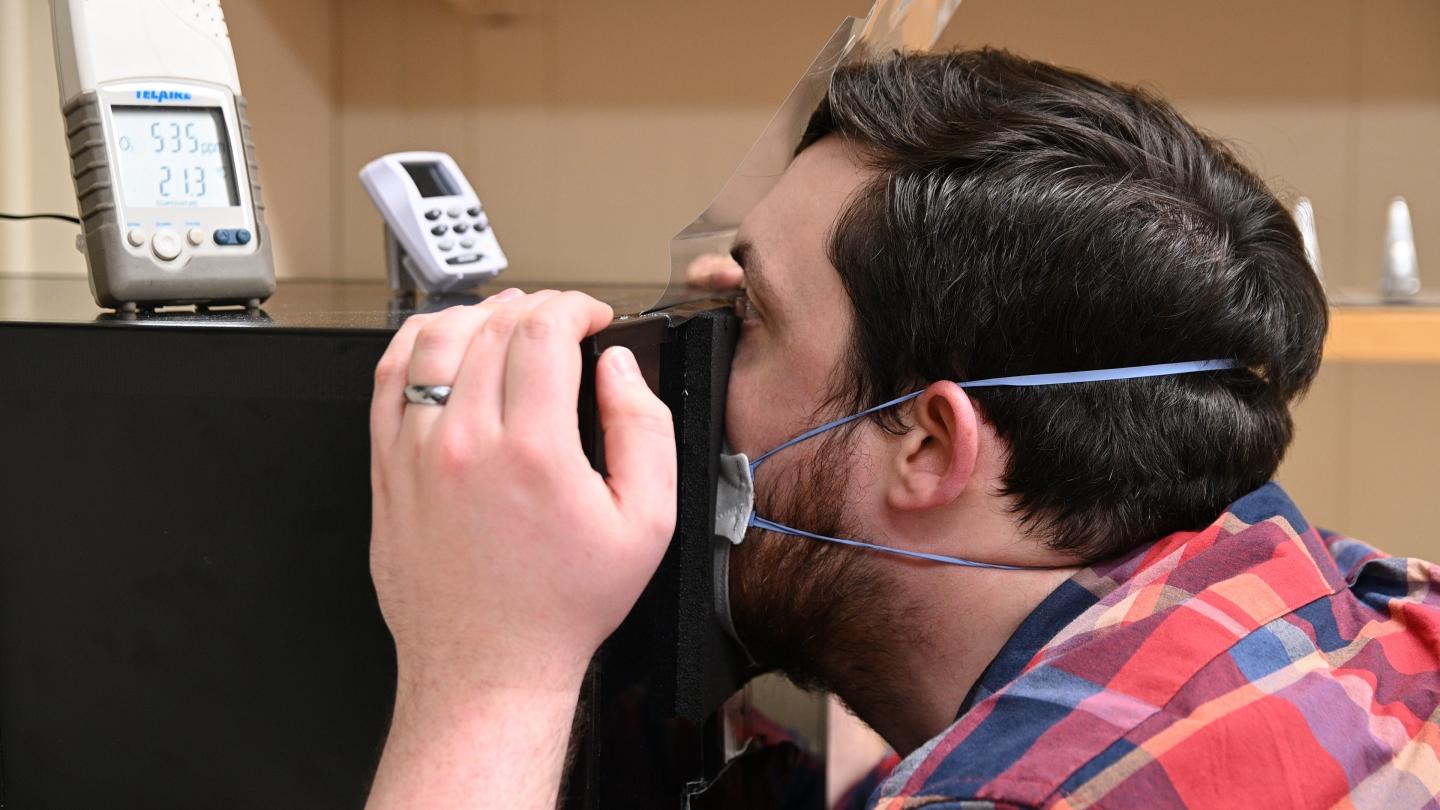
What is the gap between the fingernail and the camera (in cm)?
55

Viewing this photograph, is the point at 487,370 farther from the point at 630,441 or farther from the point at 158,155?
the point at 158,155

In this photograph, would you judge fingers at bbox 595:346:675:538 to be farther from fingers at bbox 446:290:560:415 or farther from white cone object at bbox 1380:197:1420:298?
white cone object at bbox 1380:197:1420:298

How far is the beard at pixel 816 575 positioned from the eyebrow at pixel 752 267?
0.33 feet

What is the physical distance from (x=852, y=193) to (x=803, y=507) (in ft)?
0.65

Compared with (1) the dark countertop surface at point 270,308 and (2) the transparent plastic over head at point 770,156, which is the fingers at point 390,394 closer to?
(1) the dark countertop surface at point 270,308

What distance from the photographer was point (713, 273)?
2.64ft

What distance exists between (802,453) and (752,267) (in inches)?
4.9

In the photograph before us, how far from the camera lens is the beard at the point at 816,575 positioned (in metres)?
0.72

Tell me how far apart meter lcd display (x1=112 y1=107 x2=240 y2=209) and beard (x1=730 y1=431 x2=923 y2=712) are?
14.9 inches

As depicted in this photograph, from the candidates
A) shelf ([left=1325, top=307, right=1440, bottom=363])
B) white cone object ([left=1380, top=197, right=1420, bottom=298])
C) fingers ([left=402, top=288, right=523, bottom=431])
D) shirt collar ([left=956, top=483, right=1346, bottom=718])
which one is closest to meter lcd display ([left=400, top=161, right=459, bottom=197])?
fingers ([left=402, top=288, right=523, bottom=431])

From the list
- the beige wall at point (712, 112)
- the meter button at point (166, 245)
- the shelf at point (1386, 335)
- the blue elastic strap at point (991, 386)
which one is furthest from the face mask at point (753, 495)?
the beige wall at point (712, 112)

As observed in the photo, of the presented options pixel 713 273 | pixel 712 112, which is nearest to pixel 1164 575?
pixel 713 273

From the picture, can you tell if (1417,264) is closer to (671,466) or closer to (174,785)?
(671,466)

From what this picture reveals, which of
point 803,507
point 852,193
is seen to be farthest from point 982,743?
point 852,193
